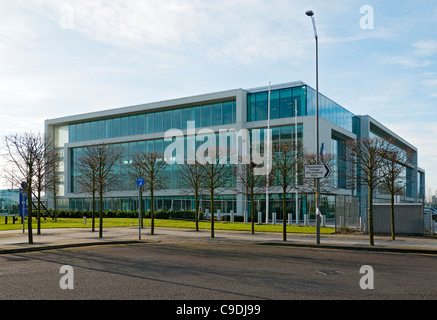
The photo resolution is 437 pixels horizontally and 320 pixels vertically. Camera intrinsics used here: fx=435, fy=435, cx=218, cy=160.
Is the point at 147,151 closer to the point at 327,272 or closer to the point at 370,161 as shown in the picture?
the point at 370,161

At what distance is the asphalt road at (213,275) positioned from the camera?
28.8ft

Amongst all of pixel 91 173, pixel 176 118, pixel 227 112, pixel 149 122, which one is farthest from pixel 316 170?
pixel 149 122

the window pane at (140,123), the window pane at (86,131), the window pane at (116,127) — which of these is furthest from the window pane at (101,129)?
the window pane at (140,123)

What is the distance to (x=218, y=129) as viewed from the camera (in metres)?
50.5

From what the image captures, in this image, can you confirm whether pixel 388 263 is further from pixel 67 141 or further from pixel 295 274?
pixel 67 141

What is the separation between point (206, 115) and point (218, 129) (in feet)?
9.94

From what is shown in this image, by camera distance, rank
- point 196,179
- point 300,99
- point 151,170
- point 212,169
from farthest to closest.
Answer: point 300,99, point 151,170, point 196,179, point 212,169

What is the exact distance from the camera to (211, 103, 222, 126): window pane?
51.3 meters

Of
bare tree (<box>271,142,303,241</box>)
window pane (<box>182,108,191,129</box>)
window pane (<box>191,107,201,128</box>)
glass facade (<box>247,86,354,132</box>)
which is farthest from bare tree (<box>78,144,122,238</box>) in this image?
glass facade (<box>247,86,354,132</box>)

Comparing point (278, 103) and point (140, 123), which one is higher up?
point (278, 103)

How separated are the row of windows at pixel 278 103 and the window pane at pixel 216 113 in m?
3.74
